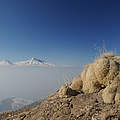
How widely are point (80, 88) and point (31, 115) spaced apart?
7.55 meters

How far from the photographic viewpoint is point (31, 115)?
1602 centimetres

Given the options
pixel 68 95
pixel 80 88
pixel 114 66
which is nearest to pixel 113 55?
pixel 114 66

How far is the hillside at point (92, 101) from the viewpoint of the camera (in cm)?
1261

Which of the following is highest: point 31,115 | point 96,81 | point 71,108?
point 96,81

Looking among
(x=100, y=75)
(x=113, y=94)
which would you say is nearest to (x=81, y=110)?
(x=113, y=94)

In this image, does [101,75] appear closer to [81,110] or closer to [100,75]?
[100,75]

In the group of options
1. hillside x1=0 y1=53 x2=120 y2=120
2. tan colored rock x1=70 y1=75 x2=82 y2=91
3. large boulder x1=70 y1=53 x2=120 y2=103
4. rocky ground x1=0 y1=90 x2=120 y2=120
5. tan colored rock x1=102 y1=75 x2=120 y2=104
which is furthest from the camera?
tan colored rock x1=70 y1=75 x2=82 y2=91

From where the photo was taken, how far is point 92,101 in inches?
589

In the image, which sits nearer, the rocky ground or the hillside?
the rocky ground

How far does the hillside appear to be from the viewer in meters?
12.6

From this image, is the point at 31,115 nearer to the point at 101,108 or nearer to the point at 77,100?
the point at 77,100

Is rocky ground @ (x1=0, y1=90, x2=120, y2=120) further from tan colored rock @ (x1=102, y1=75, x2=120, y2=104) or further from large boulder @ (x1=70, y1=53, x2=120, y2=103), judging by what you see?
large boulder @ (x1=70, y1=53, x2=120, y2=103)

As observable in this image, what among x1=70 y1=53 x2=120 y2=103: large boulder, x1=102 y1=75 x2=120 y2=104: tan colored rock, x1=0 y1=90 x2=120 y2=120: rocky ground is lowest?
x1=0 y1=90 x2=120 y2=120: rocky ground

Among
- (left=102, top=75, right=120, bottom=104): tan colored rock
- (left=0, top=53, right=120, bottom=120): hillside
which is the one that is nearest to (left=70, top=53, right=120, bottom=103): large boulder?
(left=0, top=53, right=120, bottom=120): hillside
